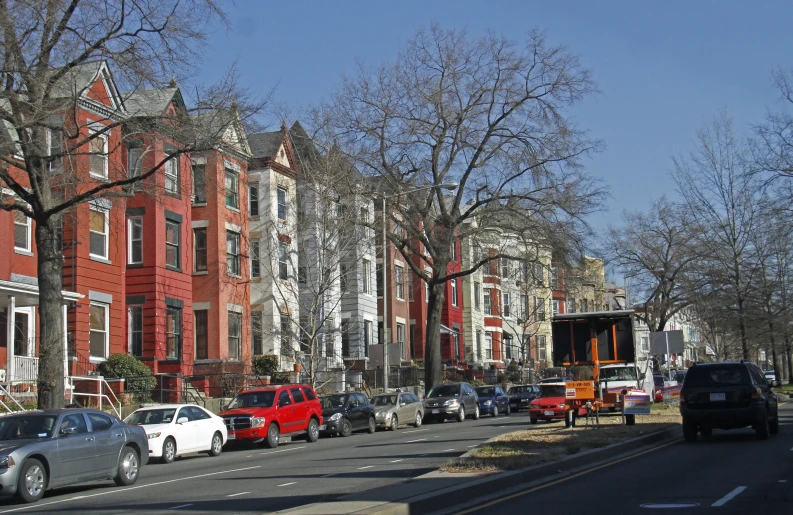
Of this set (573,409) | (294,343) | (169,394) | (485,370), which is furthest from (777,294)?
(169,394)

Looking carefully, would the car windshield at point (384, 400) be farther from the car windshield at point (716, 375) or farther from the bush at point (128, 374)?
the car windshield at point (716, 375)

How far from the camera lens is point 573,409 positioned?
1020 inches

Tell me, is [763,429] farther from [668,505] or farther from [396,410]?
[396,410]

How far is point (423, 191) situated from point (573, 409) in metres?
16.7

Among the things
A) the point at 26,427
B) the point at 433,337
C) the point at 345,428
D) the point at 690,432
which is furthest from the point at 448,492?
the point at 433,337

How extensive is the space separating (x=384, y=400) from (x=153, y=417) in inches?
515

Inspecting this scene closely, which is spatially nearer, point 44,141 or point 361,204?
point 44,141

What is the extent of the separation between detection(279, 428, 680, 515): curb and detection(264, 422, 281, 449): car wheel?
36.3ft

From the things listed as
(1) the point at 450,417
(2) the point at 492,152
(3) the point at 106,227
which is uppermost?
(2) the point at 492,152

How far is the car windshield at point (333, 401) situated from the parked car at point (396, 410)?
1944mm

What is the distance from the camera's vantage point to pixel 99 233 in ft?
110

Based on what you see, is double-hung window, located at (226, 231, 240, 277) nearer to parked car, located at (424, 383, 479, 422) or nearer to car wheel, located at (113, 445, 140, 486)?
parked car, located at (424, 383, 479, 422)

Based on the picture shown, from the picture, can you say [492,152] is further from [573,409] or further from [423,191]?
[573,409]

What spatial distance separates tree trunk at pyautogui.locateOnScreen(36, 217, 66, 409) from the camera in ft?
70.8
